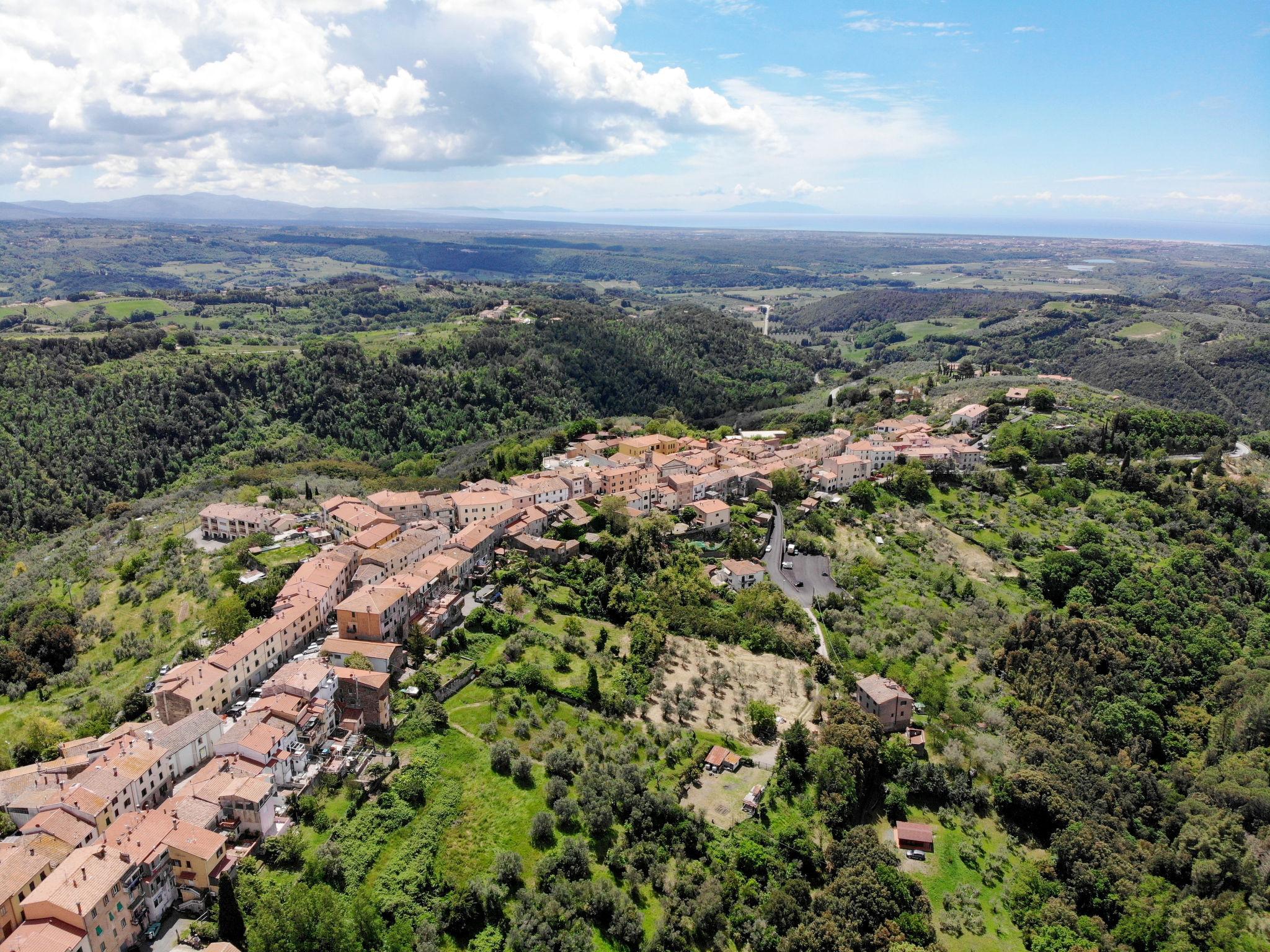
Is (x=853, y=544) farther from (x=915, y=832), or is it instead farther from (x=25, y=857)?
(x=25, y=857)

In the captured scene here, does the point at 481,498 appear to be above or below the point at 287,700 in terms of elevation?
above

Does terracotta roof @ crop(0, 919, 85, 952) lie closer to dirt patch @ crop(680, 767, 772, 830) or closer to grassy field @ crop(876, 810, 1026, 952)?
dirt patch @ crop(680, 767, 772, 830)

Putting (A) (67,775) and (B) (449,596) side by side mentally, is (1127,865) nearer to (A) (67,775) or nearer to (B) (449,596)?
(B) (449,596)

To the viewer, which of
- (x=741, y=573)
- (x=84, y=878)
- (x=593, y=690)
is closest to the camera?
(x=84, y=878)

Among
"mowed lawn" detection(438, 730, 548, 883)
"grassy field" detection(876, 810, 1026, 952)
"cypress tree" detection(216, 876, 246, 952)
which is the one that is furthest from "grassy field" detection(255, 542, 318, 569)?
"grassy field" detection(876, 810, 1026, 952)

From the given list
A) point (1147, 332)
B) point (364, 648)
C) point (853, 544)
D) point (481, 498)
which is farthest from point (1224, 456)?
point (1147, 332)

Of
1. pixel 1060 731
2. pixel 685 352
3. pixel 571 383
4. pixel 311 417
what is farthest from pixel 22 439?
pixel 1060 731
